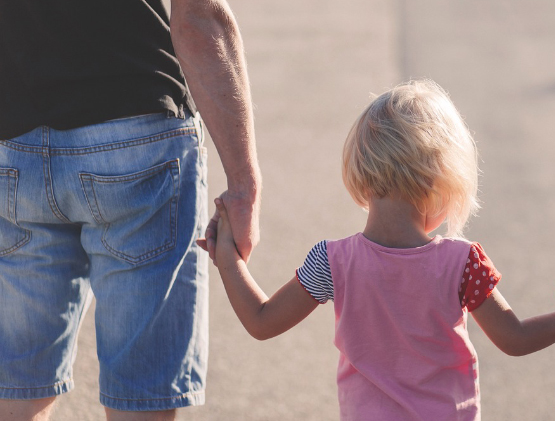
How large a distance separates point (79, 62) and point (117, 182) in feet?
1.05

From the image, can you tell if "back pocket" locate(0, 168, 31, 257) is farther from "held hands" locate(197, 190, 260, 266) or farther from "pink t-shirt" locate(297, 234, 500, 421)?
"pink t-shirt" locate(297, 234, 500, 421)

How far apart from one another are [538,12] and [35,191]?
1379 cm

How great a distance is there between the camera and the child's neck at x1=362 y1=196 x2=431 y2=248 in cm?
215

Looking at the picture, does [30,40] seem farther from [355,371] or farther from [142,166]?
[355,371]

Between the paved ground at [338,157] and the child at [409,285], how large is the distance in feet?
5.99

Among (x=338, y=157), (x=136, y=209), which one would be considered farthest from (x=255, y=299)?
(x=338, y=157)

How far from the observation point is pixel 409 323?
2.11 m

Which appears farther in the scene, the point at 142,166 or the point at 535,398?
the point at 535,398

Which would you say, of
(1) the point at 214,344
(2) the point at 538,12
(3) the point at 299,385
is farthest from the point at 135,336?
(2) the point at 538,12

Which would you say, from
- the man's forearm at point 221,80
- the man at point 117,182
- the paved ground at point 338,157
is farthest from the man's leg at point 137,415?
the paved ground at point 338,157

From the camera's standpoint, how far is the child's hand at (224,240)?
2.39m

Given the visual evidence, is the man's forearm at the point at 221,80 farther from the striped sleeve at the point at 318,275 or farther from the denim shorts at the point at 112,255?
the striped sleeve at the point at 318,275

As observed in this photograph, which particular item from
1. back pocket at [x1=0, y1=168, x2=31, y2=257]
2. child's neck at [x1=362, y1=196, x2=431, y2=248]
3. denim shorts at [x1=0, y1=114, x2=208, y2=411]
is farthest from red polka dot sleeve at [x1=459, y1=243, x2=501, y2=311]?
back pocket at [x1=0, y1=168, x2=31, y2=257]

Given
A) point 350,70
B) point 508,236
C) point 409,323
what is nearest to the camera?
point 409,323
